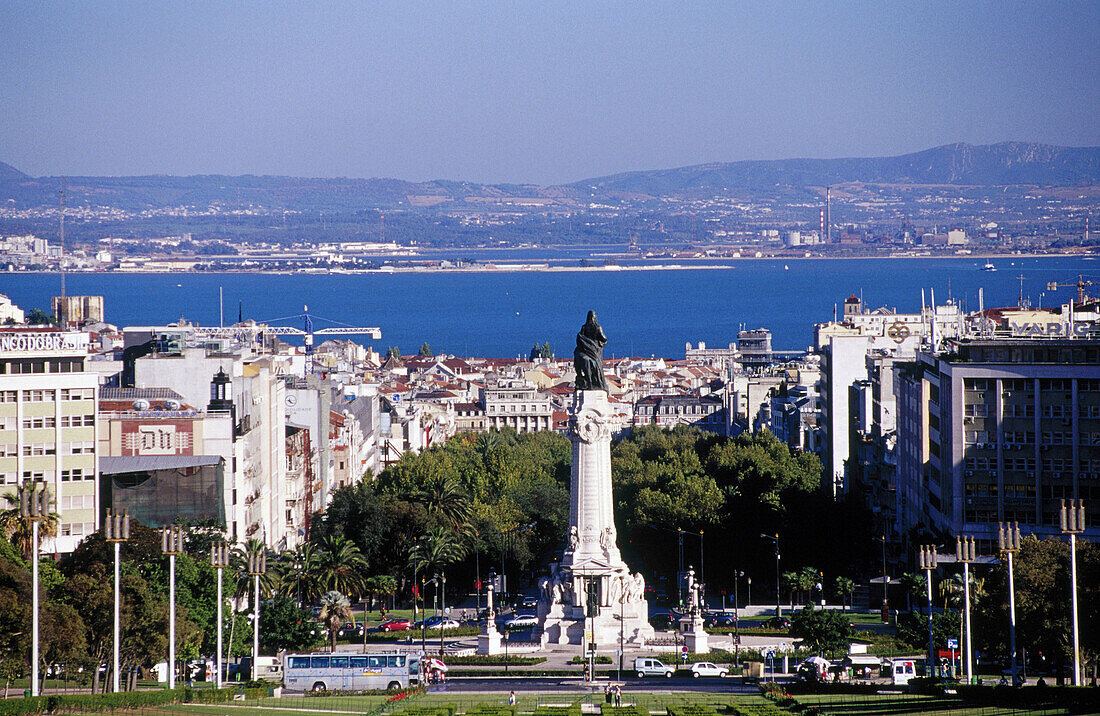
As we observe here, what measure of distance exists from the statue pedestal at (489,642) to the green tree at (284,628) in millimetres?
6254

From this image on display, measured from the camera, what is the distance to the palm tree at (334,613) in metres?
64.2

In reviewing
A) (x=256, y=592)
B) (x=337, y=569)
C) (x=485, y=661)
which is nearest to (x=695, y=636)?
(x=485, y=661)

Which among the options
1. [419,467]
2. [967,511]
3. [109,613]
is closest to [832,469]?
[419,467]

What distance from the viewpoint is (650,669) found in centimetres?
5791

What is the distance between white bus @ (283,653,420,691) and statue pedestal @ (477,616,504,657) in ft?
30.2

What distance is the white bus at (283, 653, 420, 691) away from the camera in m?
54.6

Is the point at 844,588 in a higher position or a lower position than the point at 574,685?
higher

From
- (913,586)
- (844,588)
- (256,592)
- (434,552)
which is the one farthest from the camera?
(434,552)

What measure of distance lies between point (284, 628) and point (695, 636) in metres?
14.7

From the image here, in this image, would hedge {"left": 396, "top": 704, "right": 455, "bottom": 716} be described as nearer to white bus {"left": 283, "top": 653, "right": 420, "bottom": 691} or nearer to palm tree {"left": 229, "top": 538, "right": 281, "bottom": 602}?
white bus {"left": 283, "top": 653, "right": 420, "bottom": 691}

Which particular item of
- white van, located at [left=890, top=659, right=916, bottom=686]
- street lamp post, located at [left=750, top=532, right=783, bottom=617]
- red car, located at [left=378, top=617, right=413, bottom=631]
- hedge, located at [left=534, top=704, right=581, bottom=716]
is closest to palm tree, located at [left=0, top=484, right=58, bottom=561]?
hedge, located at [left=534, top=704, right=581, bottom=716]

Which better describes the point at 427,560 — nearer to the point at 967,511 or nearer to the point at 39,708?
the point at 967,511

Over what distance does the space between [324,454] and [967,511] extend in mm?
42504

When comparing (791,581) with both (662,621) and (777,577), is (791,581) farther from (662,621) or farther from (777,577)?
(662,621)
